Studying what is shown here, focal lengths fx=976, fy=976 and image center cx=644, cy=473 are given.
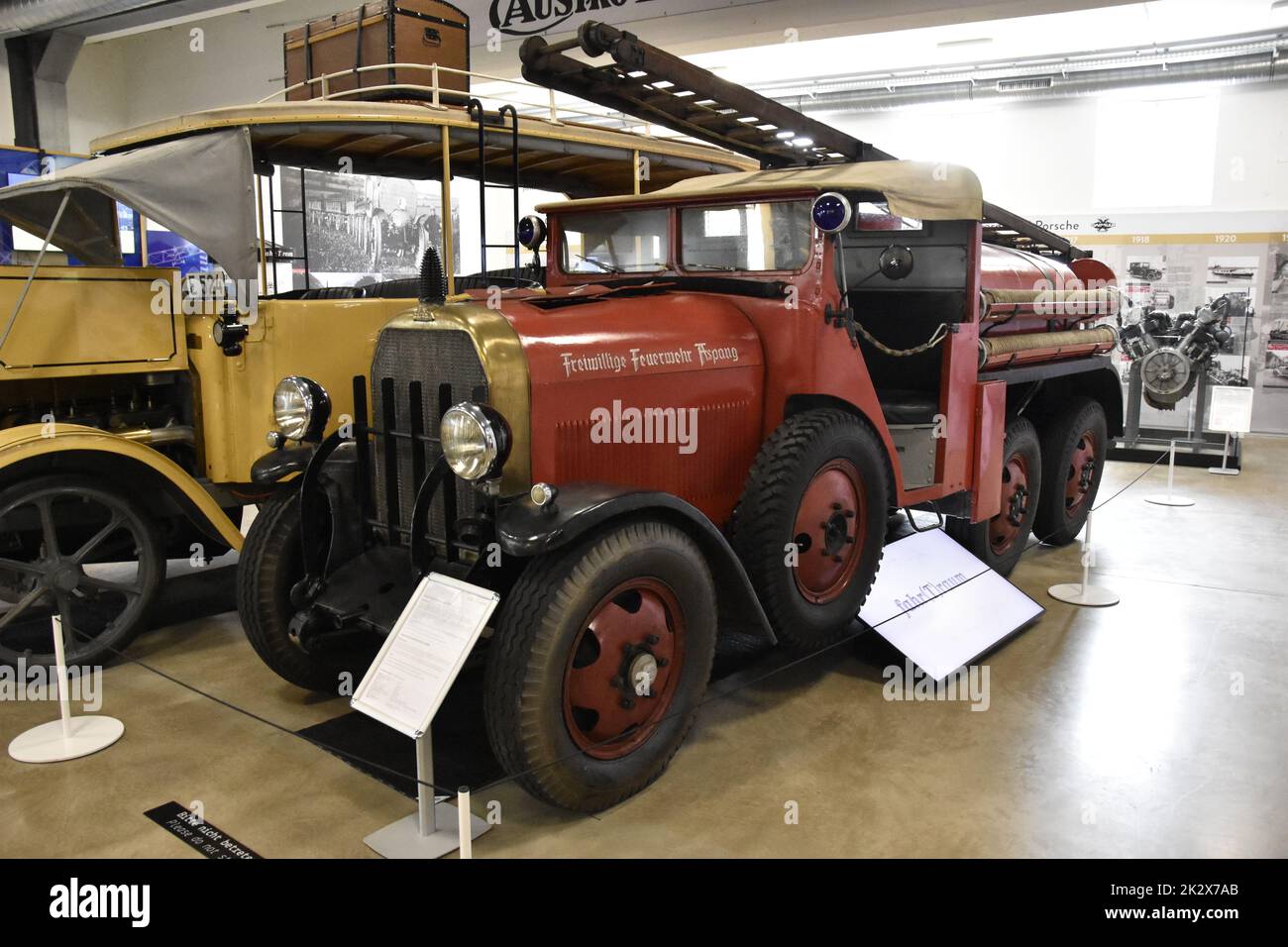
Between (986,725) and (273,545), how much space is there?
260 centimetres

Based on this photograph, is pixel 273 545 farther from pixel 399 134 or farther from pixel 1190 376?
pixel 1190 376

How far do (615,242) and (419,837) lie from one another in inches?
102

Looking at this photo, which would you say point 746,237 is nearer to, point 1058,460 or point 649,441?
point 649,441

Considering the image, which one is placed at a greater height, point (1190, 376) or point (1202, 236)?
point (1202, 236)

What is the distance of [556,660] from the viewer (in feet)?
8.62

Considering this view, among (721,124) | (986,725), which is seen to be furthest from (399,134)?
(986,725)

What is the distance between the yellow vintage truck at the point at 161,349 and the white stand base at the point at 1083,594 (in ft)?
10.2

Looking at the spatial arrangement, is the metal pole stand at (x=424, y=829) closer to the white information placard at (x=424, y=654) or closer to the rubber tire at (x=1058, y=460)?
the white information placard at (x=424, y=654)

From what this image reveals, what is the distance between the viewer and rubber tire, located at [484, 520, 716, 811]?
260cm

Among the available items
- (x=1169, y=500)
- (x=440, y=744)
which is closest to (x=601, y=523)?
Answer: (x=440, y=744)

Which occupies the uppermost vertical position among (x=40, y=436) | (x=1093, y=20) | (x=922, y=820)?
(x=1093, y=20)

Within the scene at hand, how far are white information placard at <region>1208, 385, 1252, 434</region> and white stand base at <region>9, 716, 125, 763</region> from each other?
768cm

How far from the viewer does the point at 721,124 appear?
14.7 ft

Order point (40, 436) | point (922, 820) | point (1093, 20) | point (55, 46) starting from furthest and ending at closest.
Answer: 1. point (55, 46)
2. point (1093, 20)
3. point (40, 436)
4. point (922, 820)
